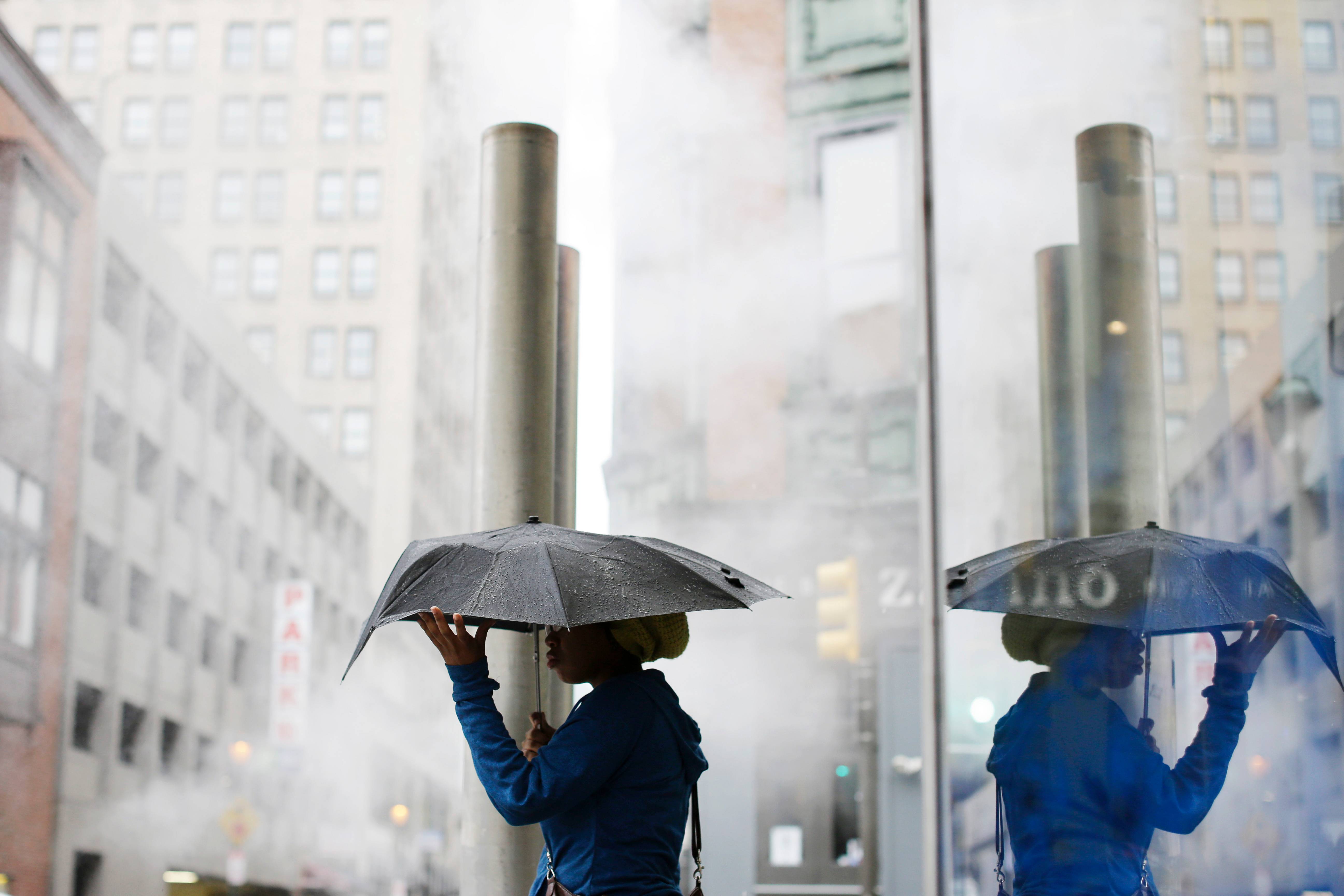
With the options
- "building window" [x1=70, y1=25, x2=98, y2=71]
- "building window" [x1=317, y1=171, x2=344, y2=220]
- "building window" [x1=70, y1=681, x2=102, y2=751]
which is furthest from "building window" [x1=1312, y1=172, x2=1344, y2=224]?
"building window" [x1=317, y1=171, x2=344, y2=220]

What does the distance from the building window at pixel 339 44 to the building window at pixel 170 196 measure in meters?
4.75

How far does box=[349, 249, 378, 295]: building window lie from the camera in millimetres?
32188

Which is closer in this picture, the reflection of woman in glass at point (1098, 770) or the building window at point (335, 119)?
the reflection of woman in glass at point (1098, 770)

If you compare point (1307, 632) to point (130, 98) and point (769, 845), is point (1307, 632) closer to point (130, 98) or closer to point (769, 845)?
point (769, 845)

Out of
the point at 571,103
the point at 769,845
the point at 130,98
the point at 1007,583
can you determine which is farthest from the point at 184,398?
the point at 1007,583

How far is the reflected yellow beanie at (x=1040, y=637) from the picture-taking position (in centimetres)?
170

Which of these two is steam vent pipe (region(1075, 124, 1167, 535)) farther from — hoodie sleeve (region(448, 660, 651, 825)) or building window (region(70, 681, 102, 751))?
building window (region(70, 681, 102, 751))

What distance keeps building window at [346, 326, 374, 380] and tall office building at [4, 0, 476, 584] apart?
0.03 m

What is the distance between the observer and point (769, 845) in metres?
6.80

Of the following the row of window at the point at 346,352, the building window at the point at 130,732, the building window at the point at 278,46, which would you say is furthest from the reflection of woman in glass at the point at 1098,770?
the building window at the point at 278,46

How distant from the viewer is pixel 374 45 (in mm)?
32188

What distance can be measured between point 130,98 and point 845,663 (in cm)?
2603

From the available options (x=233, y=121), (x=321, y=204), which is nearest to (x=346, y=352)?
(x=321, y=204)

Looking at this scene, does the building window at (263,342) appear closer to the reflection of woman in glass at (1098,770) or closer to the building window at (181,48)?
the building window at (181,48)
